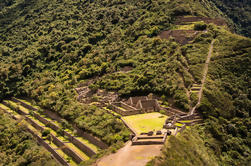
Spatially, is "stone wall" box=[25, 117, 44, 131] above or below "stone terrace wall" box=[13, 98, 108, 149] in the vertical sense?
below

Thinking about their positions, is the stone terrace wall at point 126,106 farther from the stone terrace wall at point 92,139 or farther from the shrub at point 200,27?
the shrub at point 200,27

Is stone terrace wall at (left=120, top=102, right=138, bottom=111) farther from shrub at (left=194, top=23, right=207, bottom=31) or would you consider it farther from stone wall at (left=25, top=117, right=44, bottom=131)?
Answer: shrub at (left=194, top=23, right=207, bottom=31)

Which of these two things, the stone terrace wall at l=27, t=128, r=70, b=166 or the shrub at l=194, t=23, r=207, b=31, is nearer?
the stone terrace wall at l=27, t=128, r=70, b=166

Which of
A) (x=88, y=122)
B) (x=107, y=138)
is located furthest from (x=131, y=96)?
(x=107, y=138)

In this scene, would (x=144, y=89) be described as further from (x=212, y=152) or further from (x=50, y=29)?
(x=50, y=29)

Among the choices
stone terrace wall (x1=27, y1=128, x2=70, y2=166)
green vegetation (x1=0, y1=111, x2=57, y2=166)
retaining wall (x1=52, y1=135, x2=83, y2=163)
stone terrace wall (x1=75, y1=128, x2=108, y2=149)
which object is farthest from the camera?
green vegetation (x1=0, y1=111, x2=57, y2=166)

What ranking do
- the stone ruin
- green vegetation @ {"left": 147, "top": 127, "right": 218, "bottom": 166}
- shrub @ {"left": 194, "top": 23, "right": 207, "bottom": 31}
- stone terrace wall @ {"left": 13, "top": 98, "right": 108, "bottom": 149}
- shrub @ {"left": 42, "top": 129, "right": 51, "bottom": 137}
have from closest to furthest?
green vegetation @ {"left": 147, "top": 127, "right": 218, "bottom": 166}, stone terrace wall @ {"left": 13, "top": 98, "right": 108, "bottom": 149}, shrub @ {"left": 42, "top": 129, "right": 51, "bottom": 137}, the stone ruin, shrub @ {"left": 194, "top": 23, "right": 207, "bottom": 31}

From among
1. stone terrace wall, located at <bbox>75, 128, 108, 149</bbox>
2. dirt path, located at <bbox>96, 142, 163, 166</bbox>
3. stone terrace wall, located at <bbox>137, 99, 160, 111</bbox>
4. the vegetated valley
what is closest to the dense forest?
the vegetated valley
